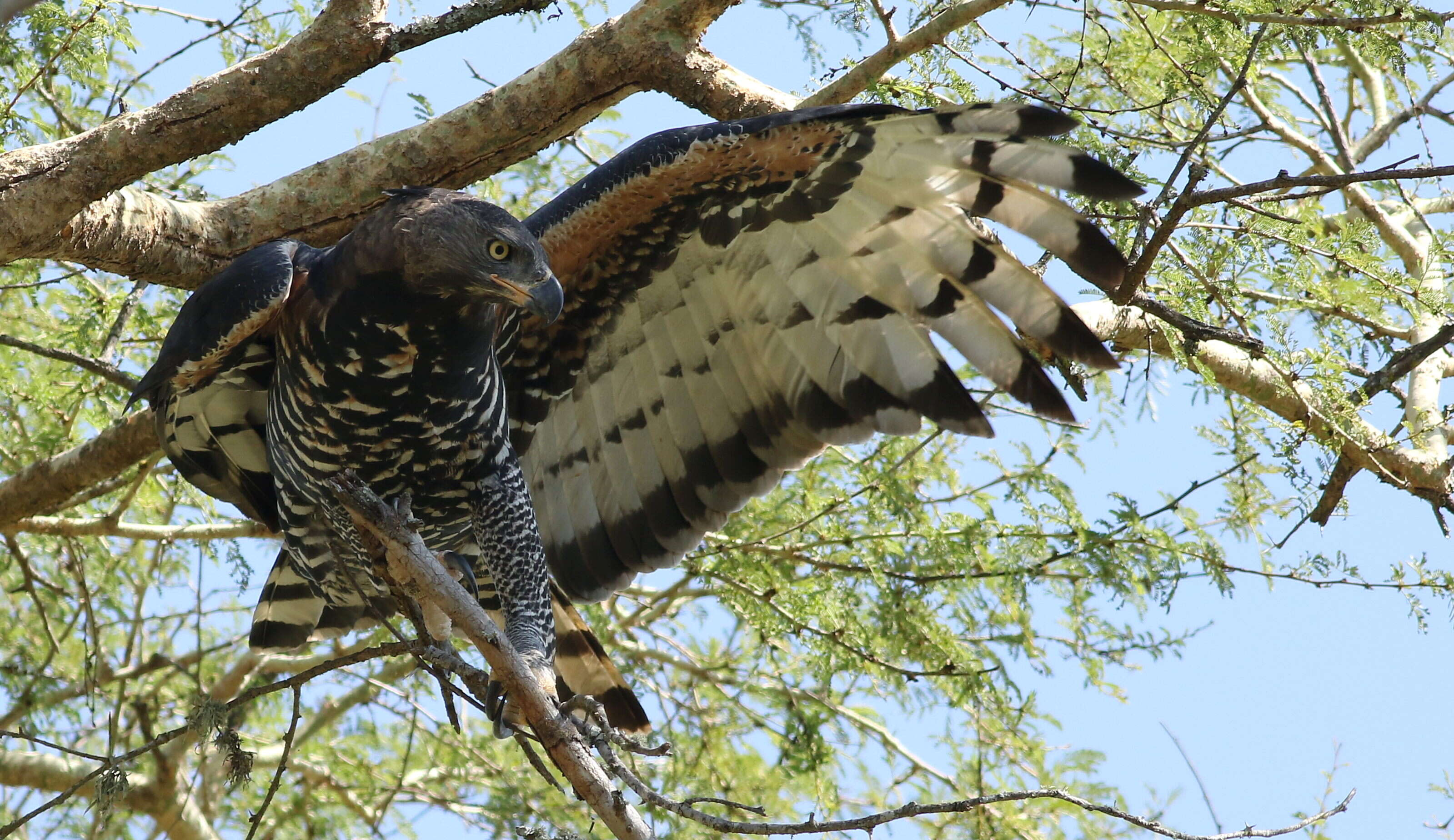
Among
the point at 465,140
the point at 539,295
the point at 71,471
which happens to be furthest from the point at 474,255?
the point at 71,471

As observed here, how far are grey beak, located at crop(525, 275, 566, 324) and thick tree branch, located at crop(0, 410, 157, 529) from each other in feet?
6.76

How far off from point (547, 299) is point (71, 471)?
8.11ft

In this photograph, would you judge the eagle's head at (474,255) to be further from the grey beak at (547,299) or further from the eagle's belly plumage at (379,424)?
the eagle's belly plumage at (379,424)

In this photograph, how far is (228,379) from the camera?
4289 mm

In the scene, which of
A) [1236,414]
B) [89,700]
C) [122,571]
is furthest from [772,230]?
[122,571]

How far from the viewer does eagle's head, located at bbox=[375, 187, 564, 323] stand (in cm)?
335

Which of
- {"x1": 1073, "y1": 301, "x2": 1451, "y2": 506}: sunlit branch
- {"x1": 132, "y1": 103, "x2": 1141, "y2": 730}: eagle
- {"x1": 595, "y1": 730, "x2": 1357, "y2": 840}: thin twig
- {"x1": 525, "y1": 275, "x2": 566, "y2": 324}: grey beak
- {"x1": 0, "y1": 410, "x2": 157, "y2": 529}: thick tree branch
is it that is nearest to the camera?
{"x1": 595, "y1": 730, "x2": 1357, "y2": 840}: thin twig

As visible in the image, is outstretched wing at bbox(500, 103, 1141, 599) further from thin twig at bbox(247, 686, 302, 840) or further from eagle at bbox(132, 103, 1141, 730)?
thin twig at bbox(247, 686, 302, 840)

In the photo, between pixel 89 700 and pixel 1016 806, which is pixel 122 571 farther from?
pixel 1016 806

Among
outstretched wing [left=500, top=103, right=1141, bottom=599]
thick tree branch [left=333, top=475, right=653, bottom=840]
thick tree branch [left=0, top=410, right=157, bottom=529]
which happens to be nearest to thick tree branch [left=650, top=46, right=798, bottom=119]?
outstretched wing [left=500, top=103, right=1141, bottom=599]

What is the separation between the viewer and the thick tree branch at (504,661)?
2.49m

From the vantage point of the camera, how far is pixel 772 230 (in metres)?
4.06

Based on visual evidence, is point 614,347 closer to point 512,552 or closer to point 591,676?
point 512,552

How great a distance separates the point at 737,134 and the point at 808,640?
236cm
